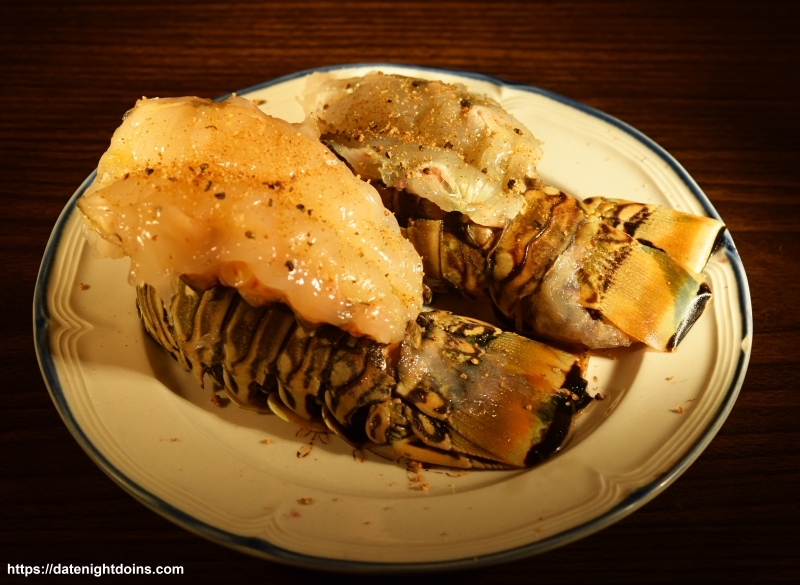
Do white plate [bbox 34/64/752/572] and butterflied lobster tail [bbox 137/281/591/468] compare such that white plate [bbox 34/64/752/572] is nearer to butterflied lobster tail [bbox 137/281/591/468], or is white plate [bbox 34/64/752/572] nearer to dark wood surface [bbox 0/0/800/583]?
butterflied lobster tail [bbox 137/281/591/468]

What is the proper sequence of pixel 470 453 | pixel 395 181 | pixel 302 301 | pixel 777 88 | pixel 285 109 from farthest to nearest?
pixel 777 88, pixel 285 109, pixel 395 181, pixel 470 453, pixel 302 301

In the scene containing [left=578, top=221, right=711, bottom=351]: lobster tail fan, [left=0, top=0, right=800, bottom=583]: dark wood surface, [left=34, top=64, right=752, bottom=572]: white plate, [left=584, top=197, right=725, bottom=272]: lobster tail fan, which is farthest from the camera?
[left=584, top=197, right=725, bottom=272]: lobster tail fan

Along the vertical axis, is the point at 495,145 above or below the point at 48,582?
above

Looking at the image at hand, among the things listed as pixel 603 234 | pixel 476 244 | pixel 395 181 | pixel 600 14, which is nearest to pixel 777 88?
pixel 600 14

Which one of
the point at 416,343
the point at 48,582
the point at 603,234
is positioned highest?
the point at 603,234

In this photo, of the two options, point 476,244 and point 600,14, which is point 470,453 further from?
point 600,14

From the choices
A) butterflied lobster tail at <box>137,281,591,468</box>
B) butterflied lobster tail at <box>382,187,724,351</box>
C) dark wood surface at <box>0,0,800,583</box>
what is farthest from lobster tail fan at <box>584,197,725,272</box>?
butterflied lobster tail at <box>137,281,591,468</box>

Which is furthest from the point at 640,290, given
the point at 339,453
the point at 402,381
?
the point at 339,453
